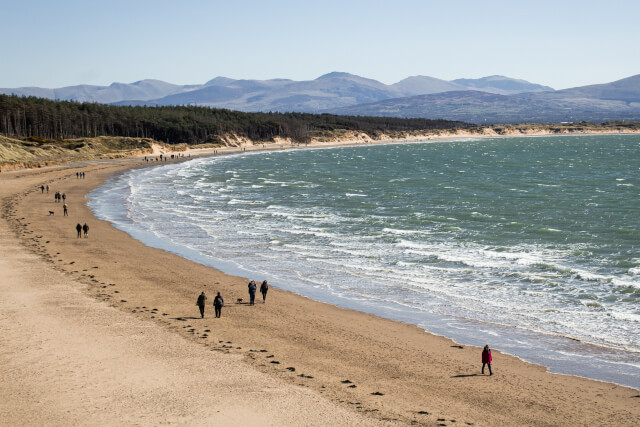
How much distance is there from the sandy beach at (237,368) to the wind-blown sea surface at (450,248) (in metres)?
1.93

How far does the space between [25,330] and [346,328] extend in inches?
440

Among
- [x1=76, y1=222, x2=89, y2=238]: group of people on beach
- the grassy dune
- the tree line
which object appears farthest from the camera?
the tree line

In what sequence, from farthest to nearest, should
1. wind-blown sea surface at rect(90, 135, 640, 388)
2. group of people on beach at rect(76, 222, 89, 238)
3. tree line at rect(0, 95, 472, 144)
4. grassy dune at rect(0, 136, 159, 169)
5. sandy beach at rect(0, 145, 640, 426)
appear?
tree line at rect(0, 95, 472, 144)
grassy dune at rect(0, 136, 159, 169)
group of people on beach at rect(76, 222, 89, 238)
wind-blown sea surface at rect(90, 135, 640, 388)
sandy beach at rect(0, 145, 640, 426)

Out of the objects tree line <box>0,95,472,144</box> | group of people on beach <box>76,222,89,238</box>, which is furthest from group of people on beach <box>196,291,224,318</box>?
tree line <box>0,95,472,144</box>

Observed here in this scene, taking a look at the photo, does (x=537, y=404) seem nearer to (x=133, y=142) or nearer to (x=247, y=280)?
(x=247, y=280)

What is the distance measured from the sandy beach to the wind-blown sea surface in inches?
76.0

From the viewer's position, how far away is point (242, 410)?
15.6 metres

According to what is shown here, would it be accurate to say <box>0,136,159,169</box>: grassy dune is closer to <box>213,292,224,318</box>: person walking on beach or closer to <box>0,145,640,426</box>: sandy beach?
<box>0,145,640,426</box>: sandy beach

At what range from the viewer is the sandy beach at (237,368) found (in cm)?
1555

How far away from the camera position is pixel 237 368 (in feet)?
60.5

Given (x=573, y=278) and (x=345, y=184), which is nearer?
(x=573, y=278)

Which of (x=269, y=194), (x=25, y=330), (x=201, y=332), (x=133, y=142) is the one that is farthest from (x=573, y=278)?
(x=133, y=142)

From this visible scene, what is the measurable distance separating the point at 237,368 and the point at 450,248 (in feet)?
66.0

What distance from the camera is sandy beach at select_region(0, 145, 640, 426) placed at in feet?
51.0
